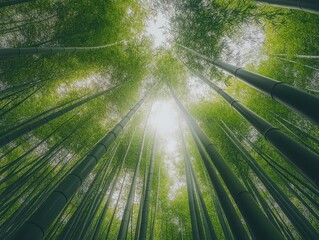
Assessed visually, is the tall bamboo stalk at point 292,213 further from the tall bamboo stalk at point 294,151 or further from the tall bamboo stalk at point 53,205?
the tall bamboo stalk at point 53,205

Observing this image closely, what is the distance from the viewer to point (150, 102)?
24.9 feet

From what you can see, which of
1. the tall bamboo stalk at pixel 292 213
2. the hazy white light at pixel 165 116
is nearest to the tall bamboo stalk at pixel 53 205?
the tall bamboo stalk at pixel 292 213

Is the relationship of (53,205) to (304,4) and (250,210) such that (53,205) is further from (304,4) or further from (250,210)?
(304,4)

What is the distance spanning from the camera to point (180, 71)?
697cm

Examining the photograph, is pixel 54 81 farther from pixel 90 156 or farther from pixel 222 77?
pixel 90 156

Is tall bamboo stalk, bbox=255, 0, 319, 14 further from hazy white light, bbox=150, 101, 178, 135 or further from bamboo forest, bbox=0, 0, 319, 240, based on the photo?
hazy white light, bbox=150, 101, 178, 135

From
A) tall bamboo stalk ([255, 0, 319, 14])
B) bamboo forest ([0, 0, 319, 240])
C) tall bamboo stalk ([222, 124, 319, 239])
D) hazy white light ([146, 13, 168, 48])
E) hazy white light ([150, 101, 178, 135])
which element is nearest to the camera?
tall bamboo stalk ([255, 0, 319, 14])

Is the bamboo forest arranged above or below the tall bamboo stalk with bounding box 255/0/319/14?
above

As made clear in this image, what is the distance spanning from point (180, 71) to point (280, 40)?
8.45ft

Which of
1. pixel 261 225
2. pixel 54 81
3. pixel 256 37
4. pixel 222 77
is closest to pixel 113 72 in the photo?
pixel 54 81

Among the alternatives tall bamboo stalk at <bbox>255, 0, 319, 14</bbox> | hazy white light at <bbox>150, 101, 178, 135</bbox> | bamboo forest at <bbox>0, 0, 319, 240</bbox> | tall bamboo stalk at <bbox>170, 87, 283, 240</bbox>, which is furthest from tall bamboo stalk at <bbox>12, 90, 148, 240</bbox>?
hazy white light at <bbox>150, 101, 178, 135</bbox>

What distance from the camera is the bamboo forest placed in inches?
150

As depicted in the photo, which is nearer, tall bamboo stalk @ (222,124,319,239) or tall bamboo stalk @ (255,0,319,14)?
tall bamboo stalk @ (255,0,319,14)

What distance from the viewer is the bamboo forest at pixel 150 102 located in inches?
150
